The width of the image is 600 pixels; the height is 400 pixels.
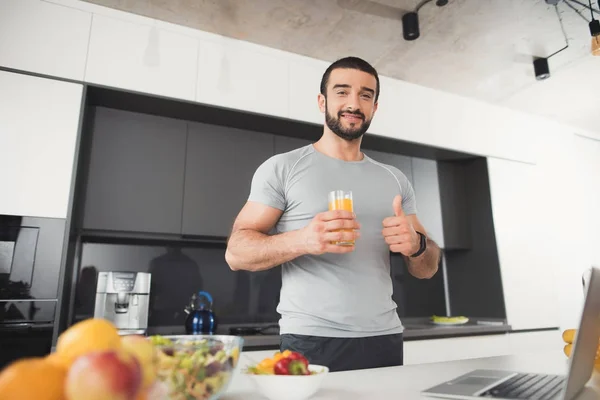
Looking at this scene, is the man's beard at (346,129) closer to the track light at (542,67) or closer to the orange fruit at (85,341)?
the orange fruit at (85,341)

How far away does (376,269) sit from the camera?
1298 mm

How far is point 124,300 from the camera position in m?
2.20

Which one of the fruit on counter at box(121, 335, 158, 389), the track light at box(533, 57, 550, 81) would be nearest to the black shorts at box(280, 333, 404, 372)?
the fruit on counter at box(121, 335, 158, 389)

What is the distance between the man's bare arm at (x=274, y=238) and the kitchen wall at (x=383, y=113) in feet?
3.97

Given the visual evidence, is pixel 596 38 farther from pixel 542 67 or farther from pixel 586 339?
pixel 586 339

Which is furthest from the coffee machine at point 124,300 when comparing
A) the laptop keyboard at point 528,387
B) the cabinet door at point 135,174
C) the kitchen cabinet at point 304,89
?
the laptop keyboard at point 528,387

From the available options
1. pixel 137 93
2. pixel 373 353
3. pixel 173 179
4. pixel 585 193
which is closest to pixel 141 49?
pixel 137 93

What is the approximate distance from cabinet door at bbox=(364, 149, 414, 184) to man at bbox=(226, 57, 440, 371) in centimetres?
175

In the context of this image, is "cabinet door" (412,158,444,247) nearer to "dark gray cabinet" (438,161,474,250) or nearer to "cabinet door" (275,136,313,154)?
"dark gray cabinet" (438,161,474,250)

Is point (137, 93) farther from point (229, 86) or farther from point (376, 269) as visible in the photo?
point (376, 269)

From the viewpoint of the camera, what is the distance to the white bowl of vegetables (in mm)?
631

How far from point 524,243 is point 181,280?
2.74m

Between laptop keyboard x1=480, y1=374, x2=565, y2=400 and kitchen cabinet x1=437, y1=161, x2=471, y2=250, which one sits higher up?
kitchen cabinet x1=437, y1=161, x2=471, y2=250

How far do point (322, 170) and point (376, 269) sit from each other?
380 millimetres
